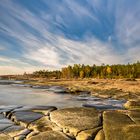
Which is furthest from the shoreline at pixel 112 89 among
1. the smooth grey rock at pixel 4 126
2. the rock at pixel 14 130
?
the rock at pixel 14 130

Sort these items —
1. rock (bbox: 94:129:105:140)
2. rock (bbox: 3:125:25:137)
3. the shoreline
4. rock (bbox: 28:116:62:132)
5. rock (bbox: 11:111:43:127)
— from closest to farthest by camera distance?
rock (bbox: 94:129:105:140)
rock (bbox: 3:125:25:137)
rock (bbox: 28:116:62:132)
rock (bbox: 11:111:43:127)
the shoreline

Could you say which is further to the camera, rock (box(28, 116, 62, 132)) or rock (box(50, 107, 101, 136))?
rock (box(28, 116, 62, 132))

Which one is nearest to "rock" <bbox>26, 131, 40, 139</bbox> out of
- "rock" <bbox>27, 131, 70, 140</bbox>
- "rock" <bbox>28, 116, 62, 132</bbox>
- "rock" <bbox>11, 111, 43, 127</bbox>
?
"rock" <bbox>27, 131, 70, 140</bbox>

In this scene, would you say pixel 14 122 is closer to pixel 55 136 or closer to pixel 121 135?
pixel 55 136

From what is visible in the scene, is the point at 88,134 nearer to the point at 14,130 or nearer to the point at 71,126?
the point at 71,126

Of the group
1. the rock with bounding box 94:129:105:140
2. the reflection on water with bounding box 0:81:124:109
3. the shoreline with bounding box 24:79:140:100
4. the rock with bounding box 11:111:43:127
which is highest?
the shoreline with bounding box 24:79:140:100

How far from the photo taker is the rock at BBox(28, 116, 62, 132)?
49.6 feet

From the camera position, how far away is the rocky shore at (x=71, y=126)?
13445 millimetres

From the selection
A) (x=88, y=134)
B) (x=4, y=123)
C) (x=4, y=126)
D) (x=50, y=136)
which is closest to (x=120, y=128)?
(x=88, y=134)

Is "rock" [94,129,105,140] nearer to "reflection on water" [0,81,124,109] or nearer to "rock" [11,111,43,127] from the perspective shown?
"rock" [11,111,43,127]

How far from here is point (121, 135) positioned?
519 inches

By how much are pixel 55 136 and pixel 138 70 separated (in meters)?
151

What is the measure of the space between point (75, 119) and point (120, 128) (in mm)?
3505

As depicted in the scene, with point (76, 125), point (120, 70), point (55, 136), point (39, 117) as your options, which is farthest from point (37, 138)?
point (120, 70)
